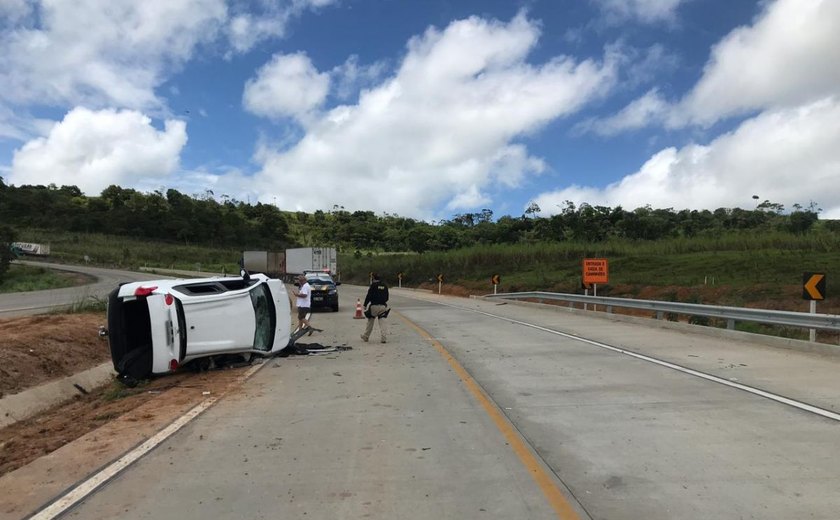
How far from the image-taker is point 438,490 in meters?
4.90

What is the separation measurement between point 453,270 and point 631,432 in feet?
189

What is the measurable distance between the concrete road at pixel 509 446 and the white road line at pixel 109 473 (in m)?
0.11

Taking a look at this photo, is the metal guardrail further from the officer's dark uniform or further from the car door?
the car door

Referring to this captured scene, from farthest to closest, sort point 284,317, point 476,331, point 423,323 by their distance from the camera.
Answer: point 423,323 → point 476,331 → point 284,317

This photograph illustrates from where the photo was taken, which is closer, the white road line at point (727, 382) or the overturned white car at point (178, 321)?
the white road line at point (727, 382)

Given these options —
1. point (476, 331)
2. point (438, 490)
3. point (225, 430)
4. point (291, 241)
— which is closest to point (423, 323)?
point (476, 331)

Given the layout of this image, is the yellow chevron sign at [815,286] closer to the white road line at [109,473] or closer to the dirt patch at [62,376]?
the dirt patch at [62,376]

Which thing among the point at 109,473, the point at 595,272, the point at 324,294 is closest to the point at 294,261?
the point at 324,294

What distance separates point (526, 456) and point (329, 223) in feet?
504

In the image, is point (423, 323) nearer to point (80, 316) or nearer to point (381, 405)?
point (80, 316)

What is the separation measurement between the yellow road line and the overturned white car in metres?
4.13

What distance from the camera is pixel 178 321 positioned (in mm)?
10070

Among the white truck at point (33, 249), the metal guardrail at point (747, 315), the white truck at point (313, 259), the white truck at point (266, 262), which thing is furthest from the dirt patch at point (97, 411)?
the white truck at point (33, 249)

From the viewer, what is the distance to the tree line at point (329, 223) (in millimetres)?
71938
